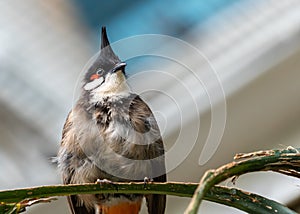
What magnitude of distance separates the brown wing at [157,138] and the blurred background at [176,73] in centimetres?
56

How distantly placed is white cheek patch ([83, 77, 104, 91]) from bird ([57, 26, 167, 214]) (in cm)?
2

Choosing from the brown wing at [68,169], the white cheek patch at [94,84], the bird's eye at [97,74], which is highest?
the bird's eye at [97,74]

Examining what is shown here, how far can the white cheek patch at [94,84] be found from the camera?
1.28 metres

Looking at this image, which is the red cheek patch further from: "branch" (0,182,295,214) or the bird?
"branch" (0,182,295,214)

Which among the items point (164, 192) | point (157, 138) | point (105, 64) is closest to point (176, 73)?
point (105, 64)

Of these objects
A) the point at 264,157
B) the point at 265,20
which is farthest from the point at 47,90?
the point at 264,157

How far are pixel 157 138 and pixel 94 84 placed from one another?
0.60 feet

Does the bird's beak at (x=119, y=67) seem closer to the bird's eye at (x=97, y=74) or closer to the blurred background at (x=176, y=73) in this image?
the bird's eye at (x=97, y=74)

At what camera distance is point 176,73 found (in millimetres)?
1777

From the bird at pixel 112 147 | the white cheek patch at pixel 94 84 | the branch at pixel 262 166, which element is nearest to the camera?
the branch at pixel 262 166

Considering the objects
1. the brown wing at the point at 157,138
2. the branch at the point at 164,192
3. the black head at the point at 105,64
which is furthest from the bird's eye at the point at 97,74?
the branch at the point at 164,192

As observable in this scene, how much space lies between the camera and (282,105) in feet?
6.32

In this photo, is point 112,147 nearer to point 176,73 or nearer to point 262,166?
point 262,166

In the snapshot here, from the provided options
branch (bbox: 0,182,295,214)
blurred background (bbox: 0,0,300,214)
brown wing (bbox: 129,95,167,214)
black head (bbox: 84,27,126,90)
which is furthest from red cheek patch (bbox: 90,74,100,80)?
branch (bbox: 0,182,295,214)
